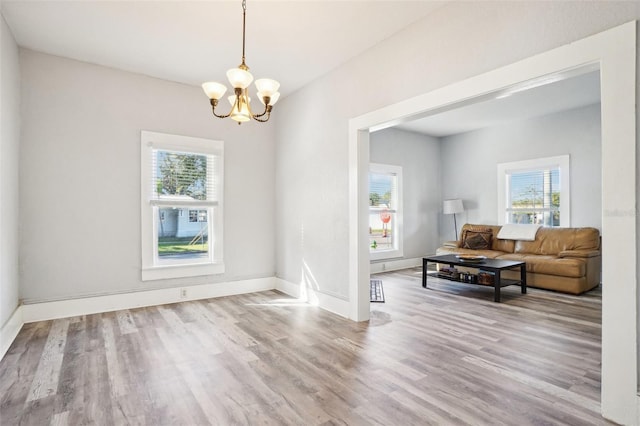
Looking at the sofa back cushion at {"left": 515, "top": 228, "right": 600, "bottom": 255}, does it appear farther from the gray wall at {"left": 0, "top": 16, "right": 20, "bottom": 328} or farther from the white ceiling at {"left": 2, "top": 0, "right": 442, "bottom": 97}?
the gray wall at {"left": 0, "top": 16, "right": 20, "bottom": 328}

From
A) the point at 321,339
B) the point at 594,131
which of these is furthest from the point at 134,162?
the point at 594,131

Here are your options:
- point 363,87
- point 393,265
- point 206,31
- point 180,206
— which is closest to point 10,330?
point 180,206

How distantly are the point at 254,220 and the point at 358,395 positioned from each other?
3.43 m

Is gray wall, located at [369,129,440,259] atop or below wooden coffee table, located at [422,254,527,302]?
atop

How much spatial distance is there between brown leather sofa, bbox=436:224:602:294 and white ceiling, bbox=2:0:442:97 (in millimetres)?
4061

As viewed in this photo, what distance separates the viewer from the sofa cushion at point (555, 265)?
4762mm

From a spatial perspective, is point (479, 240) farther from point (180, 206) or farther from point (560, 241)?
point (180, 206)

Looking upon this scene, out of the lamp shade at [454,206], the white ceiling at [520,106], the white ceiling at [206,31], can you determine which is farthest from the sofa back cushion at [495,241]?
the white ceiling at [206,31]

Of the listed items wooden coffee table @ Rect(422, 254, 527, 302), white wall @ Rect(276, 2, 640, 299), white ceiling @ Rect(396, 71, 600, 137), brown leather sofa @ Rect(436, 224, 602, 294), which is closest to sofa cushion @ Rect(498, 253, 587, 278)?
brown leather sofa @ Rect(436, 224, 602, 294)

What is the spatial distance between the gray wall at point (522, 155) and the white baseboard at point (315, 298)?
4402 millimetres

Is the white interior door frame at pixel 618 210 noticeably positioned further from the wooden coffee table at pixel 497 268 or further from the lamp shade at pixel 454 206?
the lamp shade at pixel 454 206

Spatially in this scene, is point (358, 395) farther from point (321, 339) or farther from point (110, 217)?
point (110, 217)

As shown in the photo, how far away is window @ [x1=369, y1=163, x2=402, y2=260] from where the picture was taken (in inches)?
273

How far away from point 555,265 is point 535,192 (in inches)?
76.3
